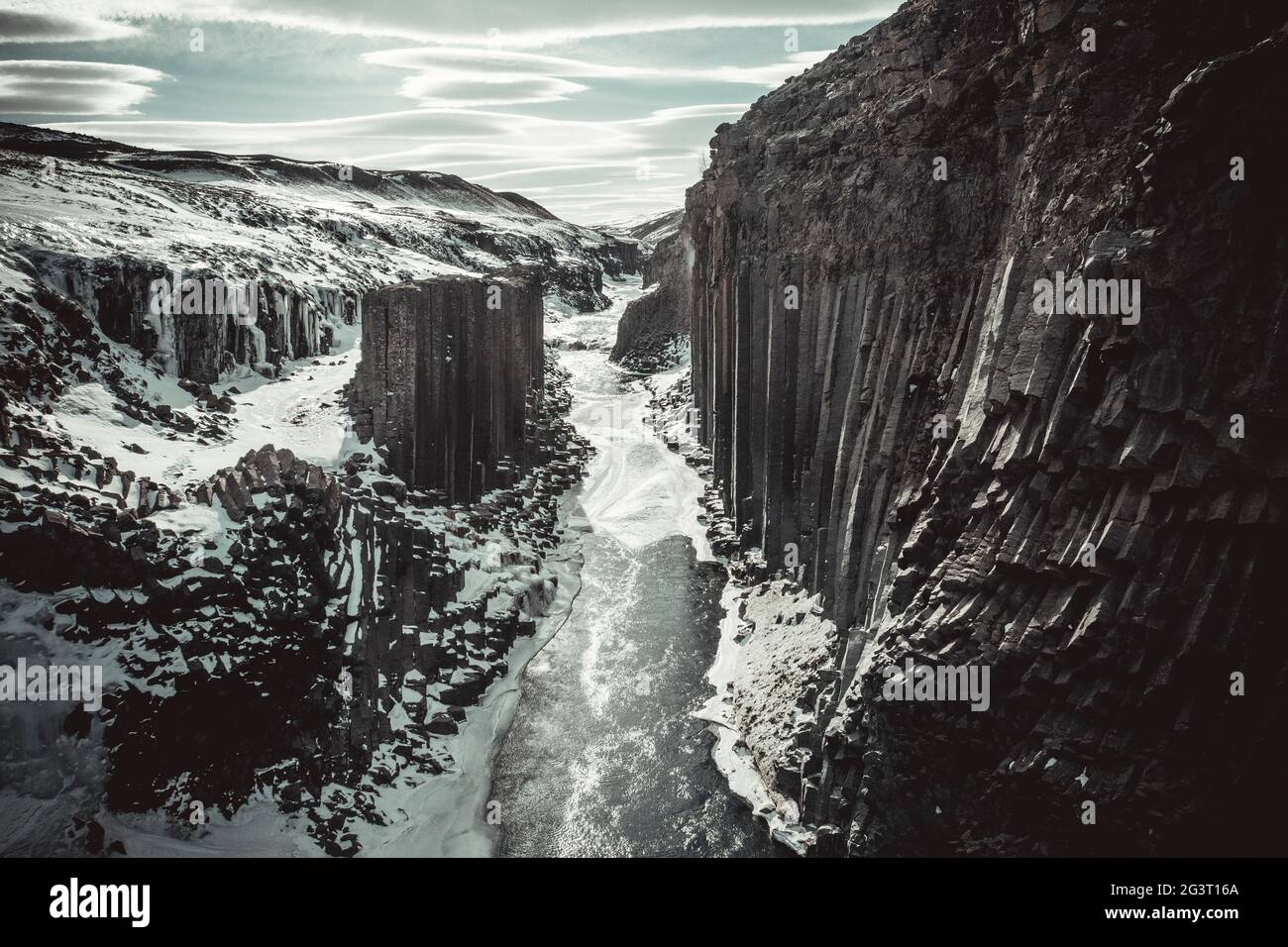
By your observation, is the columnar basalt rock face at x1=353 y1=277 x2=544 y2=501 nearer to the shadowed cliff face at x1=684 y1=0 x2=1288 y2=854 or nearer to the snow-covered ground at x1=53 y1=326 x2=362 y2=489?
the snow-covered ground at x1=53 y1=326 x2=362 y2=489

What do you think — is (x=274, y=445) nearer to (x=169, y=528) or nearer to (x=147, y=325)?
(x=169, y=528)

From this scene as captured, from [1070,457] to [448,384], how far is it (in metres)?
20.9

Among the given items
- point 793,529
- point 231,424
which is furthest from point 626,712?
point 231,424

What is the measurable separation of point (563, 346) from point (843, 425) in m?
51.1

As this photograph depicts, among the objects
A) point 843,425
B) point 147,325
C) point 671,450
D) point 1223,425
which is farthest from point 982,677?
point 671,450

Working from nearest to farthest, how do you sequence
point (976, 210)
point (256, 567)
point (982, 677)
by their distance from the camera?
point (982, 677), point (976, 210), point (256, 567)

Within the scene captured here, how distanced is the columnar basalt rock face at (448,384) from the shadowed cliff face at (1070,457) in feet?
46.7

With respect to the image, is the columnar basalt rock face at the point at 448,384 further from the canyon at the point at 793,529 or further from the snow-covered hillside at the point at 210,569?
the snow-covered hillside at the point at 210,569

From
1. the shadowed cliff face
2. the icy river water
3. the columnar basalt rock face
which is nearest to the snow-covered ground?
the columnar basalt rock face

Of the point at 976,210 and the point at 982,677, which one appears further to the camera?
the point at 976,210

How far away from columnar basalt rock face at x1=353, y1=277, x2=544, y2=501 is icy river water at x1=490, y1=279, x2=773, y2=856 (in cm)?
500

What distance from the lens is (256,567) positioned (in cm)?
1977

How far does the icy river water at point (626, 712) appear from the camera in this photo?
58.6 feet

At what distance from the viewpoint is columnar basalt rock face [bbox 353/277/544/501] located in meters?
26.0
